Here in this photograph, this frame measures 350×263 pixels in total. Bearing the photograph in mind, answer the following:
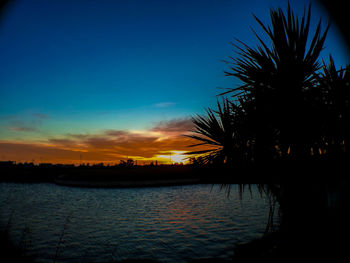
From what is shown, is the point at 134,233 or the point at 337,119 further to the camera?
the point at 134,233

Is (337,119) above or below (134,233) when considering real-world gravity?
above

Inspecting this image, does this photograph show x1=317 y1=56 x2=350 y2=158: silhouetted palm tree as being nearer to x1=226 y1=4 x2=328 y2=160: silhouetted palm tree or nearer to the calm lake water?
x1=226 y1=4 x2=328 y2=160: silhouetted palm tree

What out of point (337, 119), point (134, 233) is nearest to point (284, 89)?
point (337, 119)

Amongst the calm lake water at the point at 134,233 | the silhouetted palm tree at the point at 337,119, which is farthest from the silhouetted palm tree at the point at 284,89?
the calm lake water at the point at 134,233

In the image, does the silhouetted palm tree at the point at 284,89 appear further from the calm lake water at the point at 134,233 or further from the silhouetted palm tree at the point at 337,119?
the calm lake water at the point at 134,233

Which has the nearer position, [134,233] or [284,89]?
[284,89]

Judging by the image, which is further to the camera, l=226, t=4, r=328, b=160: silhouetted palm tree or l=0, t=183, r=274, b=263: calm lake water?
l=0, t=183, r=274, b=263: calm lake water

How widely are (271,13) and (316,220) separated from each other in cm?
415

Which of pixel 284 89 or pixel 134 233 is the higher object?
pixel 284 89

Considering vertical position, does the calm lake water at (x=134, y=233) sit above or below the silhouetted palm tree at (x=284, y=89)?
below

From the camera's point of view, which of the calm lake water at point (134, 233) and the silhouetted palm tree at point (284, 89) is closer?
the silhouetted palm tree at point (284, 89)

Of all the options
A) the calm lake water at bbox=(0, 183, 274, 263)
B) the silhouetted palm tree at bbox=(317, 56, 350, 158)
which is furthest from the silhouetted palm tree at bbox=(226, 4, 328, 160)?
the calm lake water at bbox=(0, 183, 274, 263)

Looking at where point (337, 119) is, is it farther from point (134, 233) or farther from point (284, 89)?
point (134, 233)

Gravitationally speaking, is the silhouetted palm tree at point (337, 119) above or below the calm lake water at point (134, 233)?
above
